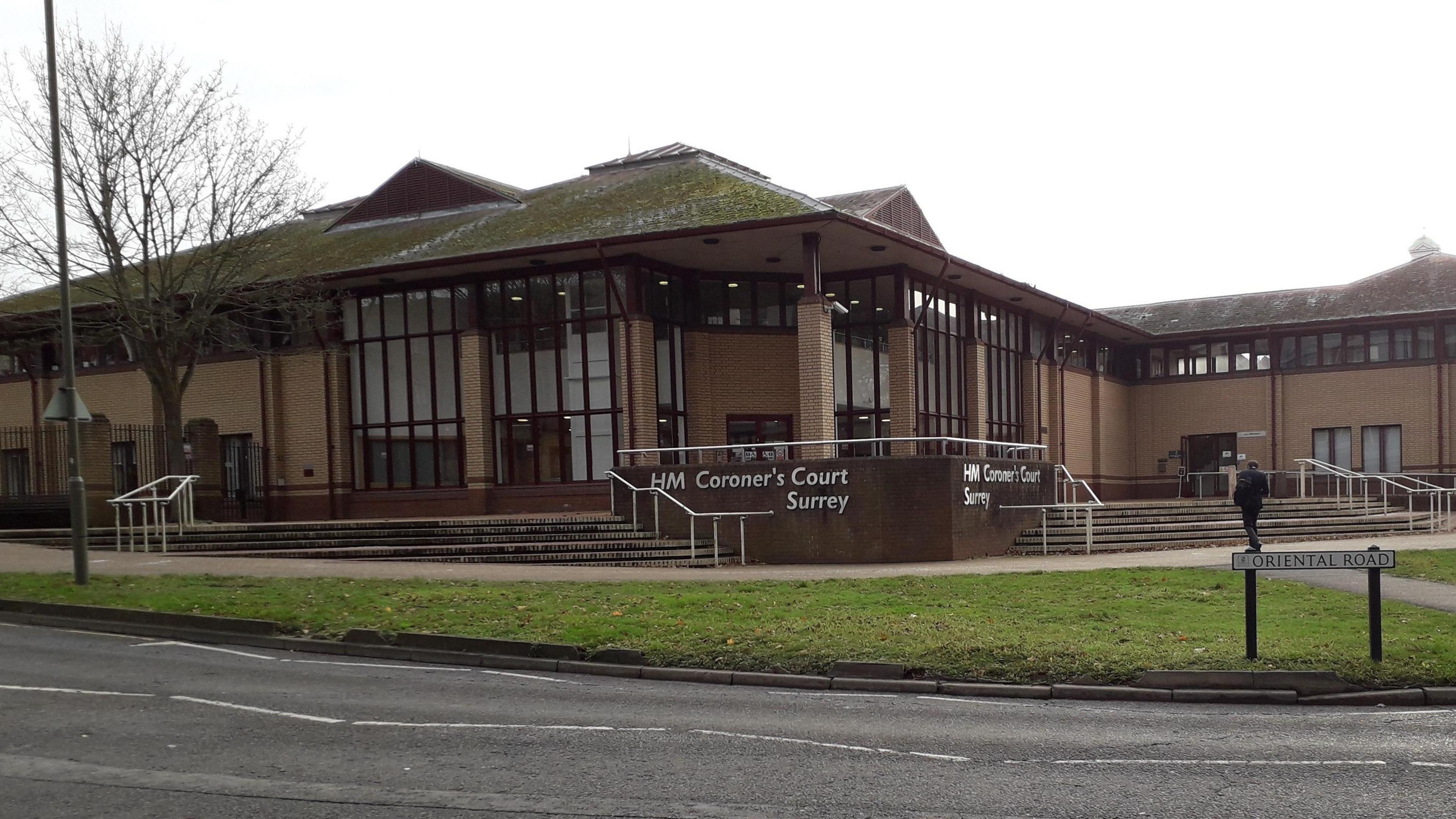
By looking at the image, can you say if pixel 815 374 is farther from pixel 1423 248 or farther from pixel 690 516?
pixel 1423 248

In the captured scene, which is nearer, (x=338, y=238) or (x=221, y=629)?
(x=221, y=629)

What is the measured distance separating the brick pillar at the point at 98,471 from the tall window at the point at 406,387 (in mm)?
5384

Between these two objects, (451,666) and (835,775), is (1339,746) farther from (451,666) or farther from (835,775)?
(451,666)

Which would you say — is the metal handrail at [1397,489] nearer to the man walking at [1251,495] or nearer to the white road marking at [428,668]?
the man walking at [1251,495]

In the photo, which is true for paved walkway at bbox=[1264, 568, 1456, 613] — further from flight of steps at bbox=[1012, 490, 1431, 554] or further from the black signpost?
flight of steps at bbox=[1012, 490, 1431, 554]

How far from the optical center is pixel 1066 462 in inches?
1426

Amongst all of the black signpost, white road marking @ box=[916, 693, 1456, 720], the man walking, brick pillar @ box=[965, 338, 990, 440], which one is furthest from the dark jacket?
white road marking @ box=[916, 693, 1456, 720]

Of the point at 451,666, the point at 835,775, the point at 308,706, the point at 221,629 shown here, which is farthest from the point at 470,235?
the point at 835,775

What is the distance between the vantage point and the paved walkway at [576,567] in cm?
1741

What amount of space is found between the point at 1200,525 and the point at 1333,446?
1638cm

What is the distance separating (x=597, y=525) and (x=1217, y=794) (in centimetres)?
1603

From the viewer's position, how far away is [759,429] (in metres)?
28.4

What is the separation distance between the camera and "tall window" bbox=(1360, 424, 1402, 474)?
3675cm

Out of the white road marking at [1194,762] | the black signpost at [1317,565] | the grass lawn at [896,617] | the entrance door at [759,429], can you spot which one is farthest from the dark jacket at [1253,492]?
the white road marking at [1194,762]
